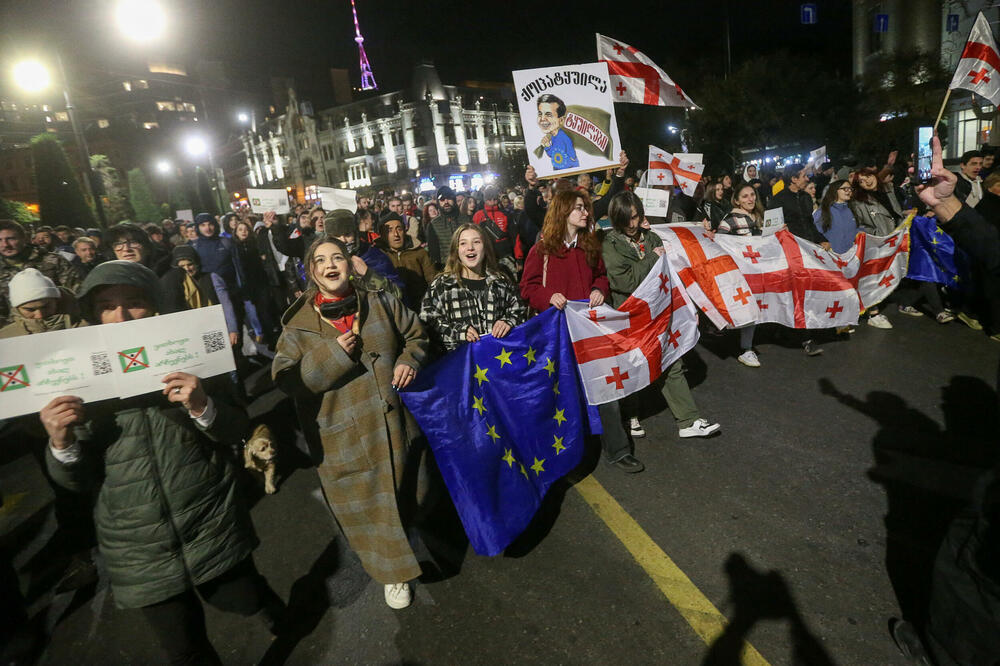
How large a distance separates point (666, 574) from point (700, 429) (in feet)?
5.32

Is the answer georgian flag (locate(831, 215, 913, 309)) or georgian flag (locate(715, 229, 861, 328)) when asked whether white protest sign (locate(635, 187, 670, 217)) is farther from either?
georgian flag (locate(831, 215, 913, 309))

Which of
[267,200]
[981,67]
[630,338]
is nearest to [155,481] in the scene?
[630,338]

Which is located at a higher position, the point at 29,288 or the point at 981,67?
the point at 981,67

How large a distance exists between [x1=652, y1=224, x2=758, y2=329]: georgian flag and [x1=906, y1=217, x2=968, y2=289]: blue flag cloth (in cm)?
265

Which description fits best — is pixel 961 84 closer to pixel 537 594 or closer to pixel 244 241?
pixel 537 594

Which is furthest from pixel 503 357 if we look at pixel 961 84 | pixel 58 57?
pixel 58 57

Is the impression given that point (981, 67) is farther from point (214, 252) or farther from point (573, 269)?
point (214, 252)

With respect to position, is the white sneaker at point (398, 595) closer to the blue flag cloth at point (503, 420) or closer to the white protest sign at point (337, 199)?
the blue flag cloth at point (503, 420)

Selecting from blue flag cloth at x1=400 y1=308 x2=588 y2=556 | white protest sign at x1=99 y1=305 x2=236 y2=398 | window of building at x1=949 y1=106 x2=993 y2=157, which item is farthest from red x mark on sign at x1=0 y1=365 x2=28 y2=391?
window of building at x1=949 y1=106 x2=993 y2=157

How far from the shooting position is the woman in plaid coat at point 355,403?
2742 mm

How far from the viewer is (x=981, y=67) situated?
462cm

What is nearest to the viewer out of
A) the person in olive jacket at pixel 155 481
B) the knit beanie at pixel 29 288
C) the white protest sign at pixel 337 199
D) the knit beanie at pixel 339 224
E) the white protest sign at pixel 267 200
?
the person in olive jacket at pixel 155 481

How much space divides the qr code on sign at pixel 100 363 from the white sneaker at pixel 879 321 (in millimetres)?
7506

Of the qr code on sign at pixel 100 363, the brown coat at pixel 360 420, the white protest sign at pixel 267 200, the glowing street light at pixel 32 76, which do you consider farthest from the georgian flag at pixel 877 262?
the glowing street light at pixel 32 76
